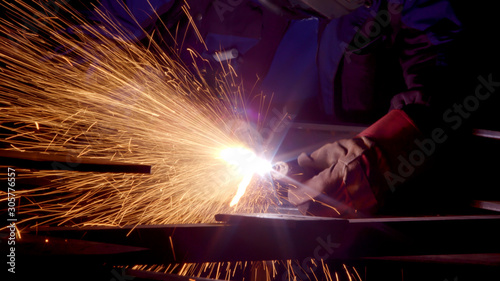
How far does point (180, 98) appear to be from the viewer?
8.33 ft

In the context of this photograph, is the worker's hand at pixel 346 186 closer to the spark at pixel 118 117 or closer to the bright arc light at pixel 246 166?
the bright arc light at pixel 246 166

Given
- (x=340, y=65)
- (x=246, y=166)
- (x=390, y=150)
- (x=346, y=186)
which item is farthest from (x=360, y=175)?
(x=340, y=65)

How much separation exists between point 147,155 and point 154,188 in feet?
1.11

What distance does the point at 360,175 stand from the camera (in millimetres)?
1542

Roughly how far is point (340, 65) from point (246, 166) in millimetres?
1123

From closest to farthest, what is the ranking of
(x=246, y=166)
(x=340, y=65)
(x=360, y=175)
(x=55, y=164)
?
(x=55, y=164) < (x=360, y=175) < (x=246, y=166) < (x=340, y=65)

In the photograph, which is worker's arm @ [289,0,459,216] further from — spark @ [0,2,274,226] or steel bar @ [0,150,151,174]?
steel bar @ [0,150,151,174]

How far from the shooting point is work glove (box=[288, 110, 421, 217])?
1.54 meters

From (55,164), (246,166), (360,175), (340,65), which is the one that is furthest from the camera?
(340,65)

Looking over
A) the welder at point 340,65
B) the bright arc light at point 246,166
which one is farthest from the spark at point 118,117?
the welder at point 340,65

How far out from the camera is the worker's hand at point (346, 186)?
1538 millimetres

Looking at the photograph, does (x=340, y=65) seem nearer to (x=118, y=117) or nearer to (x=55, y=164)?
(x=118, y=117)

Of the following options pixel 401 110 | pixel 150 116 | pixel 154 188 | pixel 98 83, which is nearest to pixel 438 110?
pixel 401 110

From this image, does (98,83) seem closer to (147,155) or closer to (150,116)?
(150,116)
